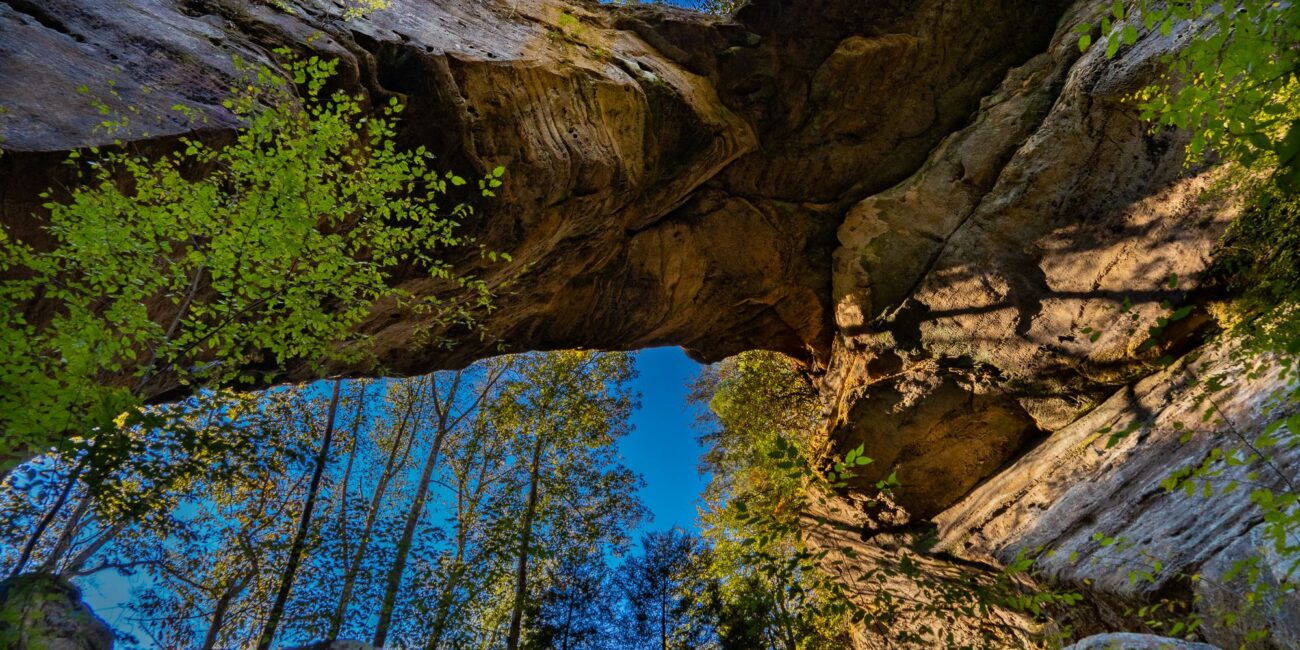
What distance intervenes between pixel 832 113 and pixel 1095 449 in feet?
27.6

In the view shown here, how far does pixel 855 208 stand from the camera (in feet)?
43.5

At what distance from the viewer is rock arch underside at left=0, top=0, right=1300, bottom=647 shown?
22.6 feet

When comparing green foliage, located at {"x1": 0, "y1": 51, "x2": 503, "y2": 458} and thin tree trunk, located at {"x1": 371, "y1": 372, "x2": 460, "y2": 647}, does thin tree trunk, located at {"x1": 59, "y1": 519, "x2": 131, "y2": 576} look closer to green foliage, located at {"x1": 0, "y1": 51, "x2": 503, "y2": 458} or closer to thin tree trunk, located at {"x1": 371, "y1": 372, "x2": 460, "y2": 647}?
green foliage, located at {"x1": 0, "y1": 51, "x2": 503, "y2": 458}

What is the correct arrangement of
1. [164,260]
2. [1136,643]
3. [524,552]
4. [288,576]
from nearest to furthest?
[1136,643]
[164,260]
[288,576]
[524,552]

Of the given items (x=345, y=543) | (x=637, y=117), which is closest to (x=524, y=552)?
(x=345, y=543)

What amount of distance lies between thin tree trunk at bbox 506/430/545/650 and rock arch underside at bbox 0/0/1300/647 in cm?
309

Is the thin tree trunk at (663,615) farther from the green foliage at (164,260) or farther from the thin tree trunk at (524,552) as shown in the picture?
the green foliage at (164,260)

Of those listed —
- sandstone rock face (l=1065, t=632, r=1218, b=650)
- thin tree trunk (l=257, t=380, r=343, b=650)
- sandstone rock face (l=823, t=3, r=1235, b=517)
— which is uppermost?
sandstone rock face (l=823, t=3, r=1235, b=517)

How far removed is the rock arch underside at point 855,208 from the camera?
22.6 ft

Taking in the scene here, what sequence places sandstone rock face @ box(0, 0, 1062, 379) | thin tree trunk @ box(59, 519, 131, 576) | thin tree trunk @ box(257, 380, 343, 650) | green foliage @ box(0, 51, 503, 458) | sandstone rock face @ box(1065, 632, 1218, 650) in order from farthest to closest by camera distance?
thin tree trunk @ box(257, 380, 343, 650) < thin tree trunk @ box(59, 519, 131, 576) < sandstone rock face @ box(0, 0, 1062, 379) < sandstone rock face @ box(1065, 632, 1218, 650) < green foliage @ box(0, 51, 503, 458)

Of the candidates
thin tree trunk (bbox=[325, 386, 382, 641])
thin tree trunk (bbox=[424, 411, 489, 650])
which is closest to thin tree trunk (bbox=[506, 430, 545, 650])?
thin tree trunk (bbox=[424, 411, 489, 650])

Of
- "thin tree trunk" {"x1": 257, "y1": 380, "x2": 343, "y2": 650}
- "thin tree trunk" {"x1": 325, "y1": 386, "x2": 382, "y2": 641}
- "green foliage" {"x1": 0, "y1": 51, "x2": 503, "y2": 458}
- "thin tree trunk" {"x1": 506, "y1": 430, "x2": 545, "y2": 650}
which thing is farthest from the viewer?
"thin tree trunk" {"x1": 506, "y1": 430, "x2": 545, "y2": 650}

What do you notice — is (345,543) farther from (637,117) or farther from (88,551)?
(637,117)

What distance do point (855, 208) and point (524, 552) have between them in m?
10.8
